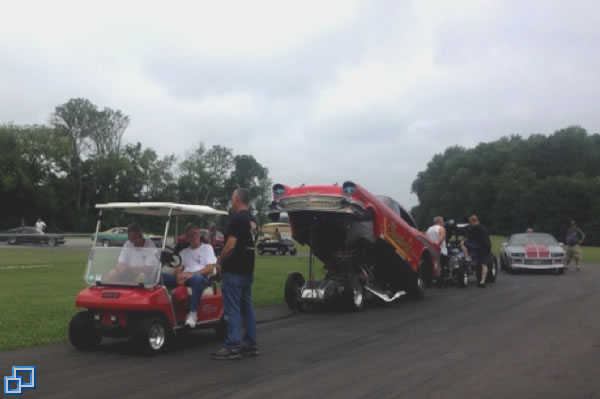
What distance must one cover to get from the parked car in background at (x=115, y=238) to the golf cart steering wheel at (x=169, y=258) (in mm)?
215

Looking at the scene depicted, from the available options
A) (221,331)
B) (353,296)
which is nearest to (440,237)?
(353,296)

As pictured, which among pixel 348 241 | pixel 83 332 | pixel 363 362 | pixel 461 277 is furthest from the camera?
pixel 461 277

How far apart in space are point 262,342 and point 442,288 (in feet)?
32.2

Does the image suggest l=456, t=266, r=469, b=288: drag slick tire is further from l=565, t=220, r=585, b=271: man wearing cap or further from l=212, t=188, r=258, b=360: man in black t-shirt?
l=212, t=188, r=258, b=360: man in black t-shirt

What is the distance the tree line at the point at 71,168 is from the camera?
77.7 metres

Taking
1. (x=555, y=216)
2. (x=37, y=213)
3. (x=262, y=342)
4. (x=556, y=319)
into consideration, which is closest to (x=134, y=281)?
(x=262, y=342)

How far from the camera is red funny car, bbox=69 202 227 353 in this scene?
7973mm

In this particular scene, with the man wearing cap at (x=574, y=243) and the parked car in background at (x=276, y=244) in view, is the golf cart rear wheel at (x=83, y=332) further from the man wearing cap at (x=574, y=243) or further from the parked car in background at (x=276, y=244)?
the parked car in background at (x=276, y=244)

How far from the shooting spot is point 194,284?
859 centimetres

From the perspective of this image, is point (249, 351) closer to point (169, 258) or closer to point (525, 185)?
point (169, 258)

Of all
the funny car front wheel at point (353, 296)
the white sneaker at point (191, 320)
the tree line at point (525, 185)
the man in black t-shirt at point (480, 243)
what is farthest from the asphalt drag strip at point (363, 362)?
the tree line at point (525, 185)

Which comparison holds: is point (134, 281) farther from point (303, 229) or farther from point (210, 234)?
point (303, 229)

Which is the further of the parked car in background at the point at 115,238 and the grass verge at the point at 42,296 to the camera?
the grass verge at the point at 42,296

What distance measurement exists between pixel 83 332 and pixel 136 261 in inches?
44.1
